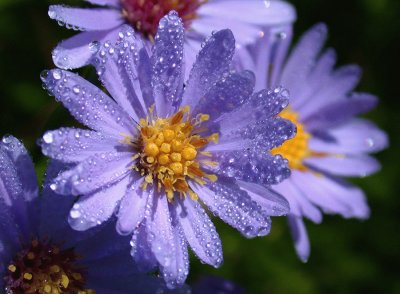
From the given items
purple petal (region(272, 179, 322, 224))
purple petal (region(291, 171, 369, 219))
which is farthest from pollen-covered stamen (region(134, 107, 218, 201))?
purple petal (region(291, 171, 369, 219))

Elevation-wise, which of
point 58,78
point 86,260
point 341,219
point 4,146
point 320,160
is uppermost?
point 58,78

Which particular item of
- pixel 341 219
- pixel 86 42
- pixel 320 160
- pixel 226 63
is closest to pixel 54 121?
pixel 86 42

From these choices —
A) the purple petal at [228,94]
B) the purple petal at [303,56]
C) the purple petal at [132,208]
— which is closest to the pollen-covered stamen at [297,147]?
the purple petal at [303,56]

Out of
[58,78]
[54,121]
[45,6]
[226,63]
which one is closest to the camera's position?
[58,78]

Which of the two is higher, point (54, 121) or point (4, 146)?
point (4, 146)

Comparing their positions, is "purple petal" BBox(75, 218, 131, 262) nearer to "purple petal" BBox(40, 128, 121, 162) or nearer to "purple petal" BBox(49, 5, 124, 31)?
"purple petal" BBox(40, 128, 121, 162)

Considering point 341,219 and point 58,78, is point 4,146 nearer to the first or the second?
point 58,78

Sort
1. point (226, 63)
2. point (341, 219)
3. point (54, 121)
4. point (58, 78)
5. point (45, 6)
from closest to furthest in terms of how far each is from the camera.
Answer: point (58, 78)
point (226, 63)
point (54, 121)
point (45, 6)
point (341, 219)

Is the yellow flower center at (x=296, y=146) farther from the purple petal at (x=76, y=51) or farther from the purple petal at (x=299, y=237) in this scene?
the purple petal at (x=76, y=51)
